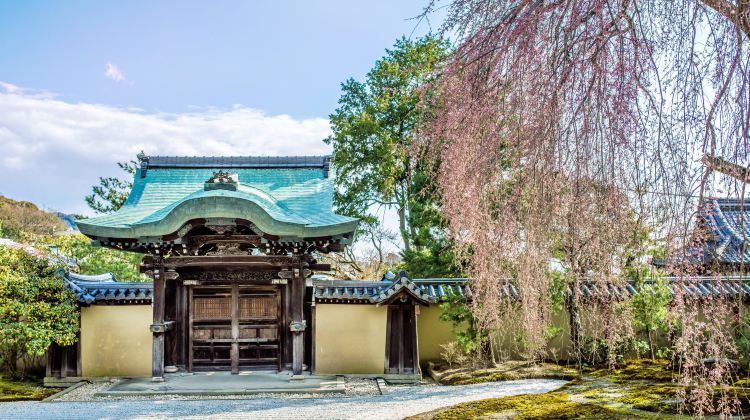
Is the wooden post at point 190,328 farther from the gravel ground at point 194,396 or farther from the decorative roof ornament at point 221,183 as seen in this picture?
the decorative roof ornament at point 221,183

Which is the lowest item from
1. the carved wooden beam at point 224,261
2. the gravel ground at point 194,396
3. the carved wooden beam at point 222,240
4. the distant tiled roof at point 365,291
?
the gravel ground at point 194,396

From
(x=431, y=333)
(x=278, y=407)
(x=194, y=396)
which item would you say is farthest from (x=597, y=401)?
(x=194, y=396)

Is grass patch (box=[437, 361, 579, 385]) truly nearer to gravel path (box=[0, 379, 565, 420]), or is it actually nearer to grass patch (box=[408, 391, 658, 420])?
gravel path (box=[0, 379, 565, 420])

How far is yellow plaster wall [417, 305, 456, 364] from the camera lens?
1224 cm

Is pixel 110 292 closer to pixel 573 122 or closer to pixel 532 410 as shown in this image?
pixel 532 410

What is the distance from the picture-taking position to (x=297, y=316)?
31.8 feet

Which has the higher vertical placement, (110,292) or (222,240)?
(222,240)

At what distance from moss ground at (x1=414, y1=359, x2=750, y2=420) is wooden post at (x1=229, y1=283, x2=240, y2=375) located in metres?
3.76

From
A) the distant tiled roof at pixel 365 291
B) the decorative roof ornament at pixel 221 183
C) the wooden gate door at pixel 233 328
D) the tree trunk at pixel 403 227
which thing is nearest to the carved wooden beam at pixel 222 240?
the decorative roof ornament at pixel 221 183

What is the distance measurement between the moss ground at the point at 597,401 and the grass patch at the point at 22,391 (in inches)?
247

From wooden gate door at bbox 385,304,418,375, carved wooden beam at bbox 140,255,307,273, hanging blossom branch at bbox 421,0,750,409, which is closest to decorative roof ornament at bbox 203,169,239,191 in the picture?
carved wooden beam at bbox 140,255,307,273

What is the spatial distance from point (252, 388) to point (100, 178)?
1308 cm

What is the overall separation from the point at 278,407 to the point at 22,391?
15.2 ft

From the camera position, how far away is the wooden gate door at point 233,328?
1033 cm
